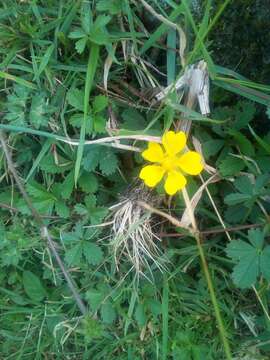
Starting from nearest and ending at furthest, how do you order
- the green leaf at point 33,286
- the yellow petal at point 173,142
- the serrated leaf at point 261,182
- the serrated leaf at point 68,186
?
1. the yellow petal at point 173,142
2. the serrated leaf at point 261,182
3. the serrated leaf at point 68,186
4. the green leaf at point 33,286

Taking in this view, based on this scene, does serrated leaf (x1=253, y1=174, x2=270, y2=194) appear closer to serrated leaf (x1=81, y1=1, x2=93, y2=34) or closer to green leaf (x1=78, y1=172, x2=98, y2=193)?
green leaf (x1=78, y1=172, x2=98, y2=193)

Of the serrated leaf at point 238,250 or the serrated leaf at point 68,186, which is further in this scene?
the serrated leaf at point 68,186

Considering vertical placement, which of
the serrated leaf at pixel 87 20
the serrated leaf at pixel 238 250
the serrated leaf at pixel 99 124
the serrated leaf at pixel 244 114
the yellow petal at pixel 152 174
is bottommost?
the serrated leaf at pixel 238 250

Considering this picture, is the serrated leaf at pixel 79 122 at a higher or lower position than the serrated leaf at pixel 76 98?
lower

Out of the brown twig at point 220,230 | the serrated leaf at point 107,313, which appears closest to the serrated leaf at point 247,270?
the brown twig at point 220,230

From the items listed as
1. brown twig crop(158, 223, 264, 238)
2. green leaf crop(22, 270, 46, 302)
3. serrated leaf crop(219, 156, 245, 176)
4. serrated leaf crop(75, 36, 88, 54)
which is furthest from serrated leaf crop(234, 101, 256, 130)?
green leaf crop(22, 270, 46, 302)

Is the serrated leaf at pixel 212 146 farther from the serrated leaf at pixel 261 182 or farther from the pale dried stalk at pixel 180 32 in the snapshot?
the pale dried stalk at pixel 180 32
